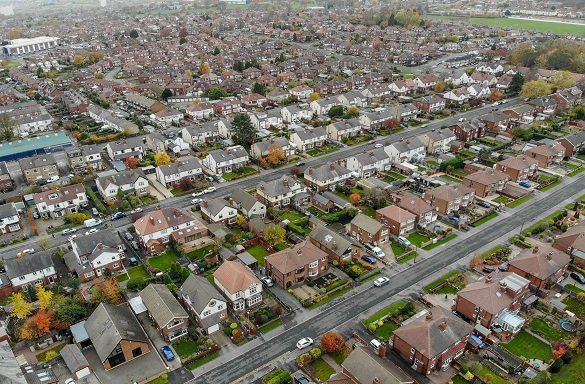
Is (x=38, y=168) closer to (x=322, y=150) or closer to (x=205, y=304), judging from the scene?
(x=205, y=304)

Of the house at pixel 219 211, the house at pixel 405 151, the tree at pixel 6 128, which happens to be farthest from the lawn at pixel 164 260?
the tree at pixel 6 128

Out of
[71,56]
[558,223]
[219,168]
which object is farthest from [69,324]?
[71,56]

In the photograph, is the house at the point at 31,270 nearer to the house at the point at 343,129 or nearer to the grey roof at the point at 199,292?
the grey roof at the point at 199,292

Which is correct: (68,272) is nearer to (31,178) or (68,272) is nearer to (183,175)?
(183,175)

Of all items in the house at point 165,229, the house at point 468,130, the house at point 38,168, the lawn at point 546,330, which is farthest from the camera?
the house at point 468,130

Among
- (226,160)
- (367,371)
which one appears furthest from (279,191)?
(367,371)

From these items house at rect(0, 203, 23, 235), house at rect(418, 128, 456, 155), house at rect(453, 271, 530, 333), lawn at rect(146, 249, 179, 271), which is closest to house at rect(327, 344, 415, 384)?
house at rect(453, 271, 530, 333)

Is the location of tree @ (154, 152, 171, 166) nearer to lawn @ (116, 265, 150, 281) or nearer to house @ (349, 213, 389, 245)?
lawn @ (116, 265, 150, 281)
